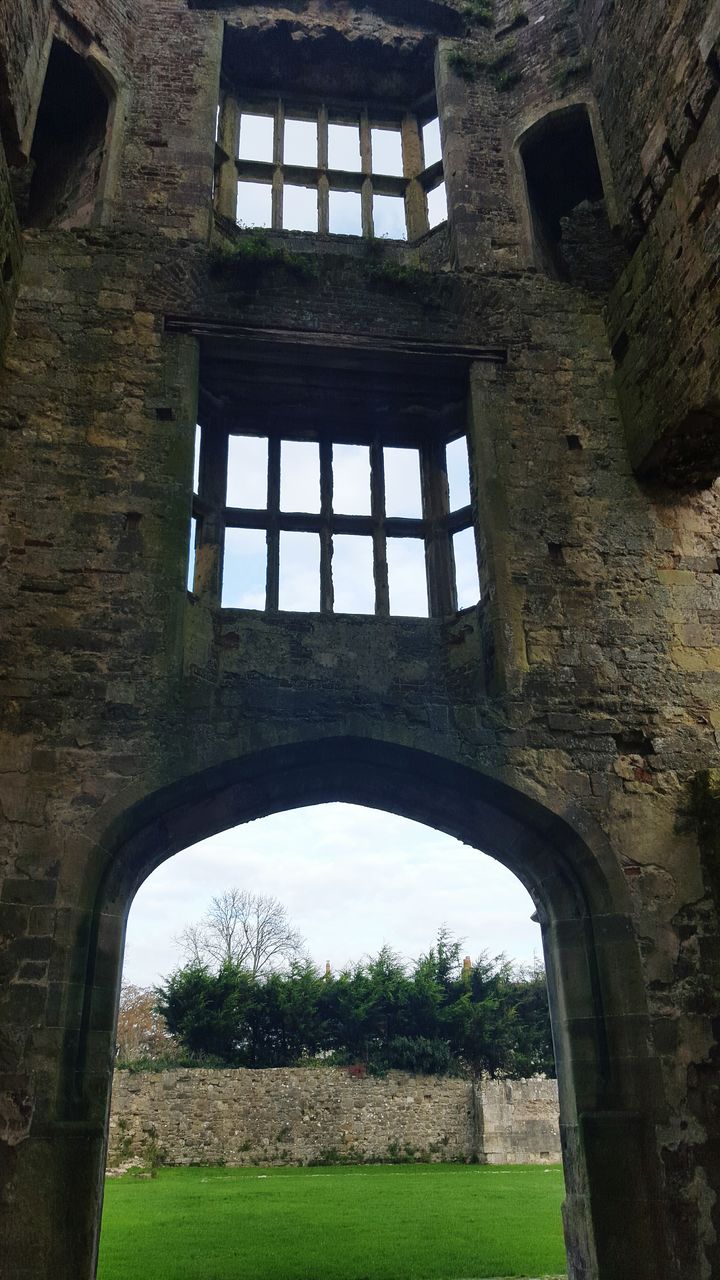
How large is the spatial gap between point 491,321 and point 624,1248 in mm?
6825

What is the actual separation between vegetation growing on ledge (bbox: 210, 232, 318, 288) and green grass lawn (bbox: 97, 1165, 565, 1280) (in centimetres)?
792

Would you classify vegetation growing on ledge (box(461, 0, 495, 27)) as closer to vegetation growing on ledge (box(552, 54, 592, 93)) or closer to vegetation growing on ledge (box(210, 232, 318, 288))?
vegetation growing on ledge (box(552, 54, 592, 93))

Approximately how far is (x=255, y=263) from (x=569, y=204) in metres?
3.94

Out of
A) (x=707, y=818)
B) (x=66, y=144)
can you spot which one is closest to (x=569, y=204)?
(x=66, y=144)

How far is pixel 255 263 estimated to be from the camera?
7.84 meters

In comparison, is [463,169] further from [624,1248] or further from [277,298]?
[624,1248]

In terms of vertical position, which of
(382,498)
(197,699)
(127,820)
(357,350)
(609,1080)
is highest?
(357,350)

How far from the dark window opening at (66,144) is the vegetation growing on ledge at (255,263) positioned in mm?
1564

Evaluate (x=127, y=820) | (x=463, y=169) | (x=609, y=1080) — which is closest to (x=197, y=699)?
(x=127, y=820)

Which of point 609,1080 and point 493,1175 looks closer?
point 609,1080

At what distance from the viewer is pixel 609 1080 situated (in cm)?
564

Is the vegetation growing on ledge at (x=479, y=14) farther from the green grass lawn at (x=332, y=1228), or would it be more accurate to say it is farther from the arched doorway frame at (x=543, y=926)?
the green grass lawn at (x=332, y=1228)

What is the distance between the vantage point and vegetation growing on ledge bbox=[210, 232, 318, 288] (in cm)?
781

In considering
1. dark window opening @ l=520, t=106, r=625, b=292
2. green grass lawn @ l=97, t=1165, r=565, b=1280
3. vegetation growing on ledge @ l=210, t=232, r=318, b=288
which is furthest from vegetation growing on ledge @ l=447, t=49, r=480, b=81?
green grass lawn @ l=97, t=1165, r=565, b=1280
